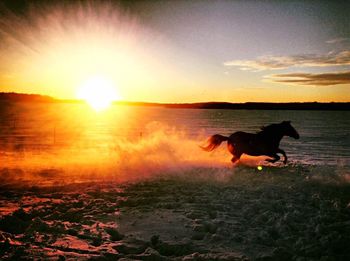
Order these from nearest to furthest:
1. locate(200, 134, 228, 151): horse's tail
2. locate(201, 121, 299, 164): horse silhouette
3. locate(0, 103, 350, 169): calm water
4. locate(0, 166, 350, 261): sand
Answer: locate(0, 166, 350, 261): sand < locate(201, 121, 299, 164): horse silhouette < locate(200, 134, 228, 151): horse's tail < locate(0, 103, 350, 169): calm water

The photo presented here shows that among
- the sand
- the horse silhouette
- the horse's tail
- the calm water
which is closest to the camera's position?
the sand

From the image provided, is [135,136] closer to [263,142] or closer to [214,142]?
[214,142]

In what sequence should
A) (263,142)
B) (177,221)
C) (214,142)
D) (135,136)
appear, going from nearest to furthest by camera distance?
(177,221)
(263,142)
(214,142)
(135,136)

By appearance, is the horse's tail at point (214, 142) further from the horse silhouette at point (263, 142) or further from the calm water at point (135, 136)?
the calm water at point (135, 136)

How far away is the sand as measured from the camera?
595 centimetres

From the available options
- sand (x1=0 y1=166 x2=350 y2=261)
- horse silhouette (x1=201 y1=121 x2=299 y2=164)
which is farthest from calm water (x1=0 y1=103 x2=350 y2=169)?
sand (x1=0 y1=166 x2=350 y2=261)

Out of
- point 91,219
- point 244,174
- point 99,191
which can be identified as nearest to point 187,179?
point 244,174

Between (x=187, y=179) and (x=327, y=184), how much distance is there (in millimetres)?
5048

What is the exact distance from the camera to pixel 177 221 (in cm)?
766

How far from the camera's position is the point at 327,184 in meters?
11.7

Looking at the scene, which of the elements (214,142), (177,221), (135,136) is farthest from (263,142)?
(135,136)

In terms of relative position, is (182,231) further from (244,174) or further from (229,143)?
(229,143)

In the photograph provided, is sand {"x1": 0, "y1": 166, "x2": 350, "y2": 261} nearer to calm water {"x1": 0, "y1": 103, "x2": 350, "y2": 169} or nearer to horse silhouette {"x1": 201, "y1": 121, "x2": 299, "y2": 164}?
horse silhouette {"x1": 201, "y1": 121, "x2": 299, "y2": 164}

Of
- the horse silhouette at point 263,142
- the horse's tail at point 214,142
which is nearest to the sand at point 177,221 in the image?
the horse silhouette at point 263,142
